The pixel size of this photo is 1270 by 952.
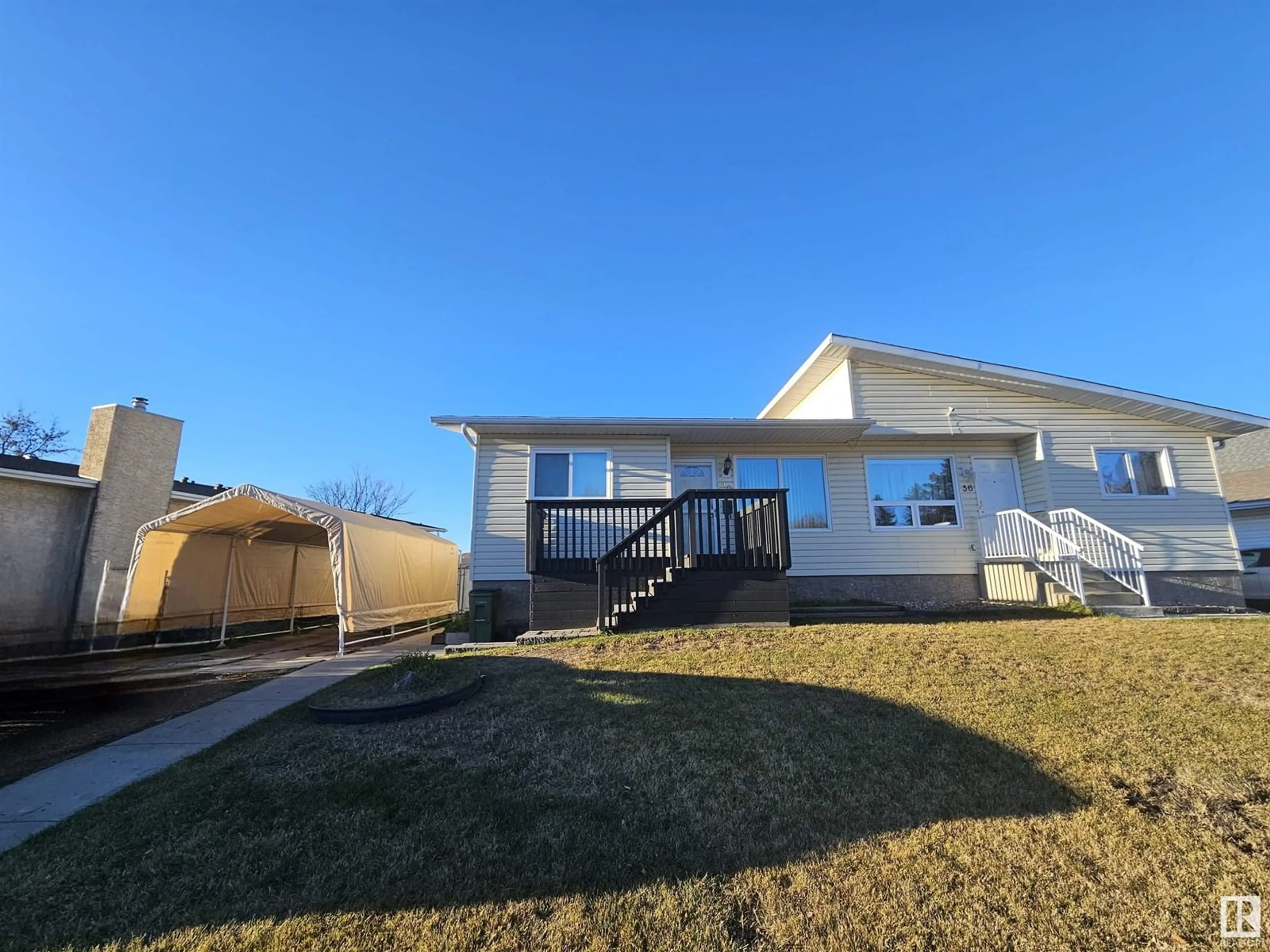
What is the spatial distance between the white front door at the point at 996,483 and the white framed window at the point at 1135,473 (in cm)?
161

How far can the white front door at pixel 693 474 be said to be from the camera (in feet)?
38.0

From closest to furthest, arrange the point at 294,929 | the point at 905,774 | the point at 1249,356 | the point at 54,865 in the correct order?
1. the point at 294,929
2. the point at 54,865
3. the point at 905,774
4. the point at 1249,356

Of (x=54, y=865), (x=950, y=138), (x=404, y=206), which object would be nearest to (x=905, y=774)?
(x=54, y=865)

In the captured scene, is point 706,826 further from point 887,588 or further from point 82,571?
point 82,571

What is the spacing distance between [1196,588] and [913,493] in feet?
18.8

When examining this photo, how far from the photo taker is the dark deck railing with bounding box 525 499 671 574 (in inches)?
362

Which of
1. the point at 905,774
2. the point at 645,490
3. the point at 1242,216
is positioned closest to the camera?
the point at 905,774

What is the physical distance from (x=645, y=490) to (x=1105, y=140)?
12.5m

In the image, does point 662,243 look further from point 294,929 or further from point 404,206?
point 294,929

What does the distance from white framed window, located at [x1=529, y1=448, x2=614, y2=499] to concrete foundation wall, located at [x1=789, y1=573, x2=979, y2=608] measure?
4369 mm

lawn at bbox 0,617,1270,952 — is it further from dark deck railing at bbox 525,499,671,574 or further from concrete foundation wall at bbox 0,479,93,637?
concrete foundation wall at bbox 0,479,93,637

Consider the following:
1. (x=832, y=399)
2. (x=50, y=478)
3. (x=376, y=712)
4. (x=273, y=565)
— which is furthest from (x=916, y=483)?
(x=50, y=478)

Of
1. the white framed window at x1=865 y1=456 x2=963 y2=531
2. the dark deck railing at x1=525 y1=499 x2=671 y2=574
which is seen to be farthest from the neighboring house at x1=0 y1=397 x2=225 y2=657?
the white framed window at x1=865 y1=456 x2=963 y2=531

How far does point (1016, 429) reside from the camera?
11625 mm
